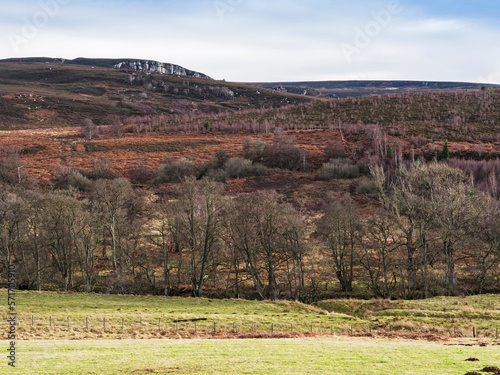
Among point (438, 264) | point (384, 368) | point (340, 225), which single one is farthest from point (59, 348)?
point (438, 264)

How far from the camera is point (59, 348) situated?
85.1 ft

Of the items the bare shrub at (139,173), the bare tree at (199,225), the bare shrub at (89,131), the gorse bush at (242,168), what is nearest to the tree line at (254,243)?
the bare tree at (199,225)

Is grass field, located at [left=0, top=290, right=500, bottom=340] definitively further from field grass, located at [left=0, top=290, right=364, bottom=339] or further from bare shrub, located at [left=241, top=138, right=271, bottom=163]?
bare shrub, located at [left=241, top=138, right=271, bottom=163]

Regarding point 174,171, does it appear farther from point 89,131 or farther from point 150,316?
point 150,316

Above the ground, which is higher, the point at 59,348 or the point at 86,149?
the point at 86,149

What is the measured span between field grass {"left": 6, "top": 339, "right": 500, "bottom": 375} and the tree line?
26.5 meters

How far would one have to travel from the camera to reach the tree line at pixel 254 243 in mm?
54500

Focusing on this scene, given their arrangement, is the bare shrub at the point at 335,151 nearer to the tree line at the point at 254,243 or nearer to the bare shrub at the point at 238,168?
the bare shrub at the point at 238,168

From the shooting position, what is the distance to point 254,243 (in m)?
56.1

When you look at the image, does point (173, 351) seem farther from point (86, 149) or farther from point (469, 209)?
point (86, 149)

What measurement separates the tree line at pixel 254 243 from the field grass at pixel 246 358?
26.5 meters

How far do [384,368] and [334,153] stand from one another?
11385 cm

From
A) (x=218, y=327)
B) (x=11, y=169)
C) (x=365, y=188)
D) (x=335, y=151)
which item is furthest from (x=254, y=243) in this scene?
(x=335, y=151)

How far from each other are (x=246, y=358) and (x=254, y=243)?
1282 inches
